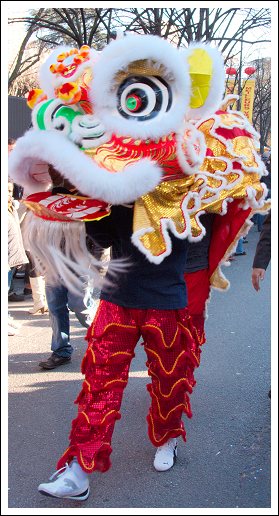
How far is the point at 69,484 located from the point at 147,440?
0.76m

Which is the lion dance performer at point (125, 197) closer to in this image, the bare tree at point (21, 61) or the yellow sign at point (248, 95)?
the bare tree at point (21, 61)

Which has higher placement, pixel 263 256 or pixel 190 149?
pixel 190 149

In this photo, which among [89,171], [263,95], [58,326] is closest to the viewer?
[89,171]

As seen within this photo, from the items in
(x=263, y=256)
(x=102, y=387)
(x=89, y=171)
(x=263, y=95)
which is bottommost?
(x=102, y=387)

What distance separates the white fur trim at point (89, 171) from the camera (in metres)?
2.29

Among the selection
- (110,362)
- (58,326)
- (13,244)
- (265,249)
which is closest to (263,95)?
(13,244)

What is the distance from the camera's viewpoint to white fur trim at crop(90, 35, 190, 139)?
91.0 inches

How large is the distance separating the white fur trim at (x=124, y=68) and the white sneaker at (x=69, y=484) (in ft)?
4.64

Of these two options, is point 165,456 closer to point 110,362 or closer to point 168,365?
point 168,365

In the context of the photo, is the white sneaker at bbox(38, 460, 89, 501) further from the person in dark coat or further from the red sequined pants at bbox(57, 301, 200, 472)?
the person in dark coat

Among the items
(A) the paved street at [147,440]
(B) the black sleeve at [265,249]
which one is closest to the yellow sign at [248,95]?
(A) the paved street at [147,440]

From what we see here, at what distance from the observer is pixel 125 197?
234cm

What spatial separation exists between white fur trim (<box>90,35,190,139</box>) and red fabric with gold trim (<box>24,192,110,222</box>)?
0.31m

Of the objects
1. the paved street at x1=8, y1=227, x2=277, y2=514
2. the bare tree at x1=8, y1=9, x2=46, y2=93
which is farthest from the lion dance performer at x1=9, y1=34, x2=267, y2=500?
the bare tree at x1=8, y1=9, x2=46, y2=93
